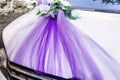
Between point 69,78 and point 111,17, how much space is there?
0.97m

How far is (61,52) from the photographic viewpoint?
2.23 m

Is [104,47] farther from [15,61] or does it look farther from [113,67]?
[15,61]

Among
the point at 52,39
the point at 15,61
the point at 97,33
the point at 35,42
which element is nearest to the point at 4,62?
the point at 15,61

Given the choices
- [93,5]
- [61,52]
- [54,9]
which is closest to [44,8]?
[54,9]

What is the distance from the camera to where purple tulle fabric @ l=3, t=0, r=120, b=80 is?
2.06m

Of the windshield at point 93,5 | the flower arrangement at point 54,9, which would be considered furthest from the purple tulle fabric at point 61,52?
the windshield at point 93,5

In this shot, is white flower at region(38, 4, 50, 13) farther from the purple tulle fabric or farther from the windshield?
the windshield

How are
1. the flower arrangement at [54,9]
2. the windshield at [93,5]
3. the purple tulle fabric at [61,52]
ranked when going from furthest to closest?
the windshield at [93,5] → the flower arrangement at [54,9] → the purple tulle fabric at [61,52]

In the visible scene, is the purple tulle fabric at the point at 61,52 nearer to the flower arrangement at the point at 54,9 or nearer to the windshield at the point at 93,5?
the flower arrangement at the point at 54,9

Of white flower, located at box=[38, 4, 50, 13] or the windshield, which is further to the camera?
the windshield

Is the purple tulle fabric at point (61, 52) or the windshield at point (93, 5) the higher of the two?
the windshield at point (93, 5)

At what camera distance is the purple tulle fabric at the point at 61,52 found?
2.06 m

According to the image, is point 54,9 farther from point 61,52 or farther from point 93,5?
point 93,5

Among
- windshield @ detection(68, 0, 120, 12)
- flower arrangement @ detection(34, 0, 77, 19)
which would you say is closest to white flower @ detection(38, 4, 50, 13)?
flower arrangement @ detection(34, 0, 77, 19)
